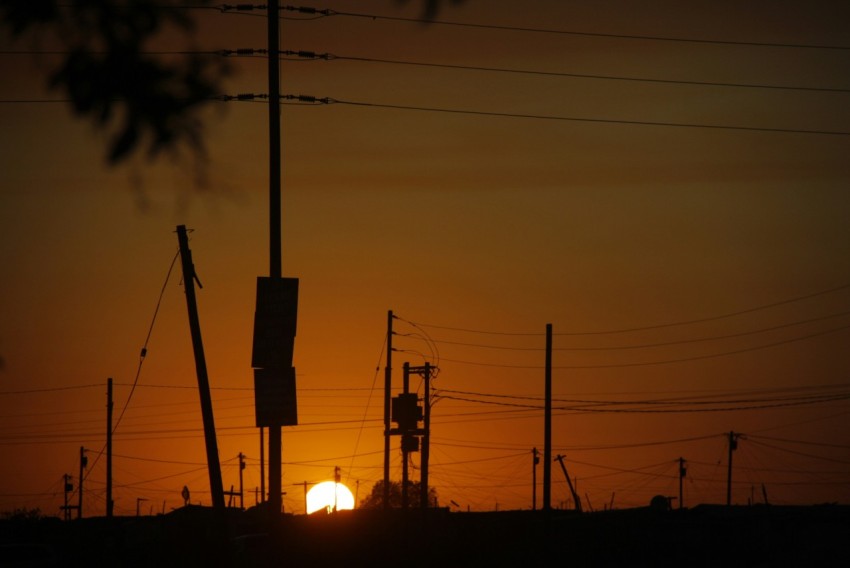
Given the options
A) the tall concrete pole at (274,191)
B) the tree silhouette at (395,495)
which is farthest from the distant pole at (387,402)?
the tree silhouette at (395,495)

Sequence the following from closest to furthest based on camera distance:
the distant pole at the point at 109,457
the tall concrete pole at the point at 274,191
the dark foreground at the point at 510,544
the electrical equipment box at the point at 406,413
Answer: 1. the tall concrete pole at the point at 274,191
2. the dark foreground at the point at 510,544
3. the electrical equipment box at the point at 406,413
4. the distant pole at the point at 109,457

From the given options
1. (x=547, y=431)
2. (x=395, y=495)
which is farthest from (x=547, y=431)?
(x=395, y=495)

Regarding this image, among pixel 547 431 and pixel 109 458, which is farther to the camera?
pixel 109 458

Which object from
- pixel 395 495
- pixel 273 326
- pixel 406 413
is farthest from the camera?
pixel 395 495

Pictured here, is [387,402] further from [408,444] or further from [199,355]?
[199,355]

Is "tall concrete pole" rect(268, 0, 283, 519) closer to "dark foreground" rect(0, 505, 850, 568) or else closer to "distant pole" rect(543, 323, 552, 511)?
"dark foreground" rect(0, 505, 850, 568)

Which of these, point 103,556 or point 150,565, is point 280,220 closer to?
point 150,565

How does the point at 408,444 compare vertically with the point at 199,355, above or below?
below

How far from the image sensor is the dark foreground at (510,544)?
1163 inches

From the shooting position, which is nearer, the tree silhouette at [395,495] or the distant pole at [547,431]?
the distant pole at [547,431]

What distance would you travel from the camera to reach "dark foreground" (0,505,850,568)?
29.5 meters

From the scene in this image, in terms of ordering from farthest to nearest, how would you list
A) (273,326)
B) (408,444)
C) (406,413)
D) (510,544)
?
(408,444)
(406,413)
(510,544)
(273,326)

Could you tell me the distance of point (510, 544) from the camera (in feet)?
116

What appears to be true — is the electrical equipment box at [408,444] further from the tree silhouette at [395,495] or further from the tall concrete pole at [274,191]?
the tree silhouette at [395,495]
